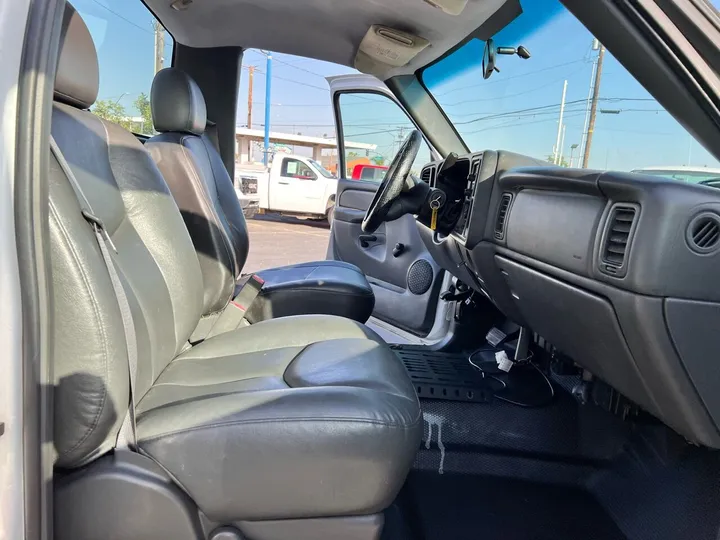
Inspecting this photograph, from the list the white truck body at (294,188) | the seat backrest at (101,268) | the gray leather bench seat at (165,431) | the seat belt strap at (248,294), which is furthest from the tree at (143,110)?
the white truck body at (294,188)

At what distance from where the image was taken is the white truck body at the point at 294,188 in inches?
341

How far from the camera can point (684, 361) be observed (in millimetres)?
887

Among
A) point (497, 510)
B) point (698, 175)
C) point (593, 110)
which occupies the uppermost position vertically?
point (593, 110)

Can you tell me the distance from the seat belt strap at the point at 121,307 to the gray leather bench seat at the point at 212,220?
839 mm

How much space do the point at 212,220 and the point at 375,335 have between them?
75 cm

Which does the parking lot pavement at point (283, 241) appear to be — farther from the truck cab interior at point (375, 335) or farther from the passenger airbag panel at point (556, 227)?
the passenger airbag panel at point (556, 227)

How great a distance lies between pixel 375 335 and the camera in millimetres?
1525

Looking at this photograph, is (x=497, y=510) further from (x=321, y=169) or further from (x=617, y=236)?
(x=321, y=169)

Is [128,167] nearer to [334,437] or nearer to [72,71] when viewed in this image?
[72,71]

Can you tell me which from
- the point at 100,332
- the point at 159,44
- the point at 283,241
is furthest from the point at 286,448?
the point at 283,241

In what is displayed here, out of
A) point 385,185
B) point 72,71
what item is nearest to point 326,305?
point 385,185

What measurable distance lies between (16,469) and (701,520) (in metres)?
1.48

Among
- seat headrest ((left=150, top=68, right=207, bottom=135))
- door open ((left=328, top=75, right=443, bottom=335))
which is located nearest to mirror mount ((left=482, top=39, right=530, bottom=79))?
door open ((left=328, top=75, right=443, bottom=335))

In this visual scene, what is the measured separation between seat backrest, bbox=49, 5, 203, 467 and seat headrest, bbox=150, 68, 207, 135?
1.74 feet
